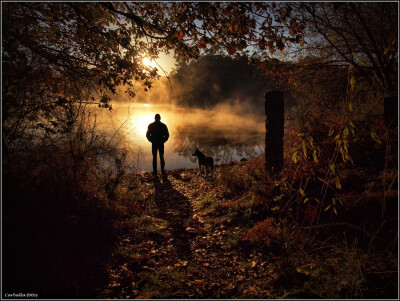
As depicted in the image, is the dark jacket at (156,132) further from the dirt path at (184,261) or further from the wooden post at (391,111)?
the wooden post at (391,111)

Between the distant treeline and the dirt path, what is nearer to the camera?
the dirt path

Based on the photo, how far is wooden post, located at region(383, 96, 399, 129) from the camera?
14.9ft

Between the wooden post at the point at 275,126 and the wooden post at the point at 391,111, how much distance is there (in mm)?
2382

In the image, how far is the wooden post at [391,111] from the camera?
453cm

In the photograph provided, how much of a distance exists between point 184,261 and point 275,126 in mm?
4471

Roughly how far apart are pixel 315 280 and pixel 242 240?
1490 mm

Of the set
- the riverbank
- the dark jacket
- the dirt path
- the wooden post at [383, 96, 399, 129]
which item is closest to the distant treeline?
the dark jacket

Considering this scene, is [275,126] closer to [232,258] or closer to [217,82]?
[232,258]

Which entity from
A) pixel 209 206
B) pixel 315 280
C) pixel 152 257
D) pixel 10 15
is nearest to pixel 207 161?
pixel 209 206

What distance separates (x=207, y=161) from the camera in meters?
9.58

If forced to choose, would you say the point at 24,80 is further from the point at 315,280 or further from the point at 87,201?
the point at 315,280

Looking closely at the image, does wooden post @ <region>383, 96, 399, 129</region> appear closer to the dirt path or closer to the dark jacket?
the dirt path

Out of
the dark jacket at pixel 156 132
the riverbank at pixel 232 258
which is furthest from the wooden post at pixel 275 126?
the dark jacket at pixel 156 132

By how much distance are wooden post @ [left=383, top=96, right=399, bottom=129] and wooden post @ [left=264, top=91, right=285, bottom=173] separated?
238 cm
